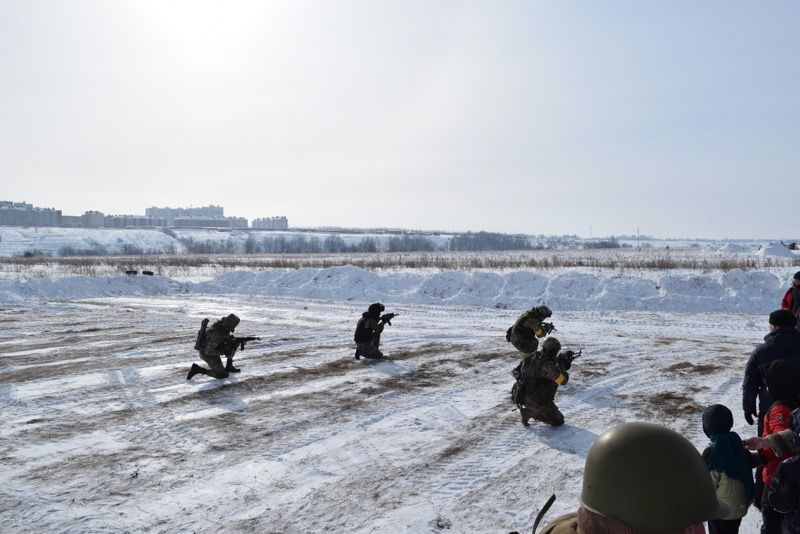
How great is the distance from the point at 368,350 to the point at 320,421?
12.8ft

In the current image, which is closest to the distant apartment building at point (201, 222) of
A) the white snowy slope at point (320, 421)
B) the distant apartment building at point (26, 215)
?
the distant apartment building at point (26, 215)

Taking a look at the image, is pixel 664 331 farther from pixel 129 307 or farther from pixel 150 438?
pixel 129 307

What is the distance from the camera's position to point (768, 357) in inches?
191

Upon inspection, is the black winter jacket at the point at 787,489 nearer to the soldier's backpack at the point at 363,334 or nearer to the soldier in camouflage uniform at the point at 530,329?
the soldier in camouflage uniform at the point at 530,329

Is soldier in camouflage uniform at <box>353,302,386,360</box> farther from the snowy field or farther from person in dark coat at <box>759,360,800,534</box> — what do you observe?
person in dark coat at <box>759,360,800,534</box>

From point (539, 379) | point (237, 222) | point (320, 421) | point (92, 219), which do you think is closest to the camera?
point (539, 379)

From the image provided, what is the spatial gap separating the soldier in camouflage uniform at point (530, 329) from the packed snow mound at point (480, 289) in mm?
10032

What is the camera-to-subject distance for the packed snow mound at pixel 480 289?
64.4 feet

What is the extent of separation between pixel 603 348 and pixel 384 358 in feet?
16.1

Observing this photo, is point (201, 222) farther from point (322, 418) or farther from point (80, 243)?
point (322, 418)

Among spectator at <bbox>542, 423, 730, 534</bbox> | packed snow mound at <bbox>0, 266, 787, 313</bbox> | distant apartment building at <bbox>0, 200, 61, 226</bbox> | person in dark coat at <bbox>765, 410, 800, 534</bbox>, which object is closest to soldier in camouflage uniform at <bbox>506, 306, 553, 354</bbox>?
person in dark coat at <bbox>765, 410, 800, 534</bbox>

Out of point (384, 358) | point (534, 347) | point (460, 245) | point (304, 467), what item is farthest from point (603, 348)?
point (460, 245)

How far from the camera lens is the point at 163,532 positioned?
4.60 meters

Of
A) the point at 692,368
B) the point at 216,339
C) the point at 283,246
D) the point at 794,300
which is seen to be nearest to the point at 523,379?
the point at 794,300
